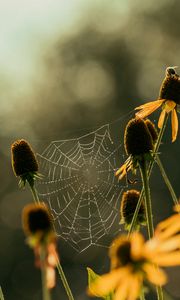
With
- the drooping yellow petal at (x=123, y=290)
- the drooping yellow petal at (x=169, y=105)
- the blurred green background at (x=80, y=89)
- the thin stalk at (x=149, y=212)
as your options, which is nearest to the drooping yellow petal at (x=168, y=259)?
the drooping yellow petal at (x=123, y=290)

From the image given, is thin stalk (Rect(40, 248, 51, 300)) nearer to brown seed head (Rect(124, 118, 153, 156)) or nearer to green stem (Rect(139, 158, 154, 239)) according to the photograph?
green stem (Rect(139, 158, 154, 239))

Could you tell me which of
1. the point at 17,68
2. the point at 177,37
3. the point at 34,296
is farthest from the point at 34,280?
the point at 177,37

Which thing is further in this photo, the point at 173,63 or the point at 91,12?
the point at 91,12

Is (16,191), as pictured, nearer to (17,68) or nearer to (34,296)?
(34,296)

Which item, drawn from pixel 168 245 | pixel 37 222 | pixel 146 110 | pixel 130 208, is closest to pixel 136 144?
pixel 146 110

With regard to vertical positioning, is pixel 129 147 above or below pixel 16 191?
above

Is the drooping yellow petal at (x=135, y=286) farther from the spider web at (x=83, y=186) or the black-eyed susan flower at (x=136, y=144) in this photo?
the spider web at (x=83, y=186)

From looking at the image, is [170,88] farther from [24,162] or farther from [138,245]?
[138,245]
